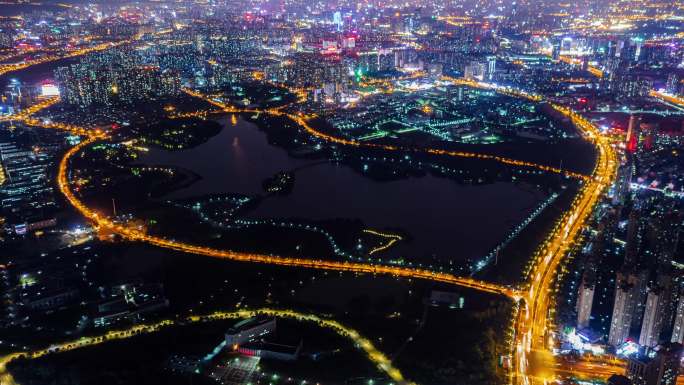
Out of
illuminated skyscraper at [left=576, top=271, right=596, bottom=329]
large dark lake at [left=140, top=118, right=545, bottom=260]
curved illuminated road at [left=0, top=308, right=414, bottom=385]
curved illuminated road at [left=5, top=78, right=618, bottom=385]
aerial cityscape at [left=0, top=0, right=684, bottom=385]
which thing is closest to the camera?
curved illuminated road at [left=0, top=308, right=414, bottom=385]

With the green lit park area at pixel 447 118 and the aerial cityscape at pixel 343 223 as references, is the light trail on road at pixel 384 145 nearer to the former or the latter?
the aerial cityscape at pixel 343 223

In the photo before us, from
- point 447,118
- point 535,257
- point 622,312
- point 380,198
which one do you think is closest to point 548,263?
point 535,257

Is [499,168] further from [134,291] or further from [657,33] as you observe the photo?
[657,33]

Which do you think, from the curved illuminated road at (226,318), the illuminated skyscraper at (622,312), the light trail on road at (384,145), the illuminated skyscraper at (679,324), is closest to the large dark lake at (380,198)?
the light trail on road at (384,145)

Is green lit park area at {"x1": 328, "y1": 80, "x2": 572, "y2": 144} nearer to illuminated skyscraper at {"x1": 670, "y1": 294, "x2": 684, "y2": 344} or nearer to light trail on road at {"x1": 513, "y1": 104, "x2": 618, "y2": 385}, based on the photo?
light trail on road at {"x1": 513, "y1": 104, "x2": 618, "y2": 385}

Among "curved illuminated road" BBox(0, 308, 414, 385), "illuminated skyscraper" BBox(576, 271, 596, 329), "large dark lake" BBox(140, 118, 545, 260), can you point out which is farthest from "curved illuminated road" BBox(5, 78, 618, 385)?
"curved illuminated road" BBox(0, 308, 414, 385)

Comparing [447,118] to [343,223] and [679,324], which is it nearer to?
[343,223]

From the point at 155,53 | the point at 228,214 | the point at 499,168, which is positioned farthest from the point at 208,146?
the point at 155,53
